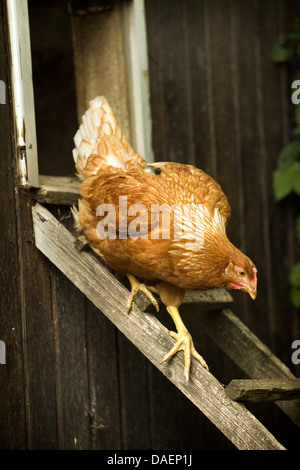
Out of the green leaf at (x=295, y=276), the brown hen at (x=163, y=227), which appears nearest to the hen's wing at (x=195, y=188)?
the brown hen at (x=163, y=227)

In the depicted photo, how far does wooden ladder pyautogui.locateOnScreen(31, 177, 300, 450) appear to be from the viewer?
2.03 m

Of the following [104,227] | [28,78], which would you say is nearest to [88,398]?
[104,227]

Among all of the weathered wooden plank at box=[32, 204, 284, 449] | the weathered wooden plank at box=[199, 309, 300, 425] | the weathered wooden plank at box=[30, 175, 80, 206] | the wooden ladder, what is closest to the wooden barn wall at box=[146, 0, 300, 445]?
the weathered wooden plank at box=[199, 309, 300, 425]

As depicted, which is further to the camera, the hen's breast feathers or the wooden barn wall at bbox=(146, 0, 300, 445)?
the wooden barn wall at bbox=(146, 0, 300, 445)

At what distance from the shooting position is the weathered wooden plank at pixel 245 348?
2695mm

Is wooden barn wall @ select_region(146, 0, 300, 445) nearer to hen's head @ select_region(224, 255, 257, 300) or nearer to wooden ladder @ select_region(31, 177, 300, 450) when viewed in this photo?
wooden ladder @ select_region(31, 177, 300, 450)

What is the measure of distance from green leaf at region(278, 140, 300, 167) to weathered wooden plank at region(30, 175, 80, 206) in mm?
1456

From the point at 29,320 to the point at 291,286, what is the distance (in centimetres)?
195

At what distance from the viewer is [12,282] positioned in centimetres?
245

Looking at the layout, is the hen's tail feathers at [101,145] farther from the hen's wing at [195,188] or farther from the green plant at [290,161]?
the green plant at [290,161]

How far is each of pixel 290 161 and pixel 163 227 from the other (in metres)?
1.72

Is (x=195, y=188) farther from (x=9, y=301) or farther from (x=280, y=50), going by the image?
(x=280, y=50)

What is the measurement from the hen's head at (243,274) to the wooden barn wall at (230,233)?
2.90 feet
